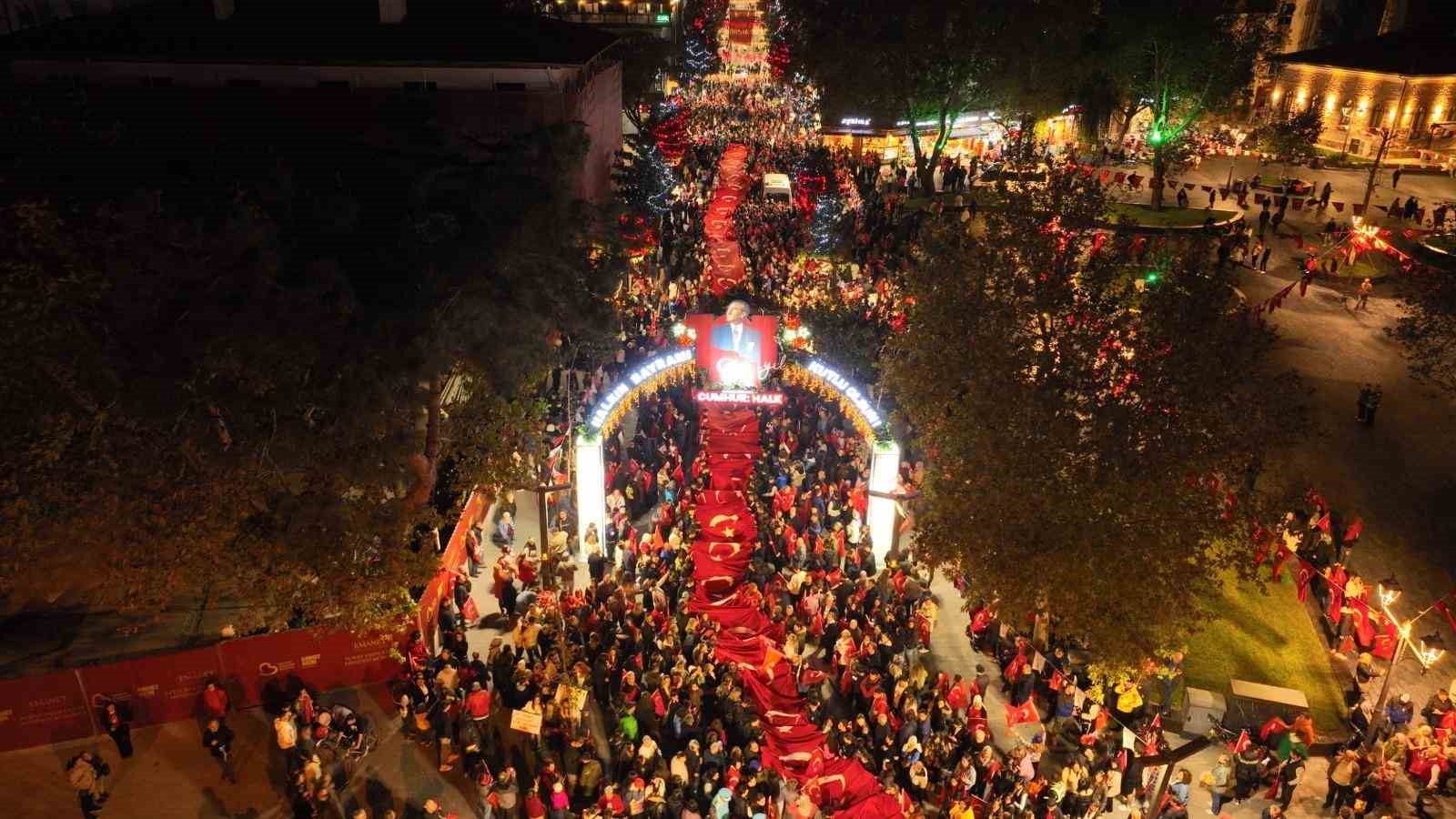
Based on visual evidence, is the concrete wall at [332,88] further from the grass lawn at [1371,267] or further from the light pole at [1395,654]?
the grass lawn at [1371,267]

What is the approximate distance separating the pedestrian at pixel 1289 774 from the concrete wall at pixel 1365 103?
165ft

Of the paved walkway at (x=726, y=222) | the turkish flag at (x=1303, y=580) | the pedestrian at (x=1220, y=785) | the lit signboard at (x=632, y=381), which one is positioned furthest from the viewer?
the paved walkway at (x=726, y=222)

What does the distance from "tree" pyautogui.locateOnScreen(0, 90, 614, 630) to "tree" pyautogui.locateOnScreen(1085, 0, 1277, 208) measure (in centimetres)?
3393

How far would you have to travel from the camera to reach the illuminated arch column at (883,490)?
20.5 metres

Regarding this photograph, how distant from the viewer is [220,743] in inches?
579

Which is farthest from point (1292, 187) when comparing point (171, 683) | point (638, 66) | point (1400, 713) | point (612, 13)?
point (171, 683)

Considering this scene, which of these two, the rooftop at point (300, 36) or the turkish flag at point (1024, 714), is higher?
the rooftop at point (300, 36)

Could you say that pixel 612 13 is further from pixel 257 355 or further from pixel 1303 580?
pixel 1303 580

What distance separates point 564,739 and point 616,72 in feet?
103

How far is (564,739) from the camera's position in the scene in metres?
15.1

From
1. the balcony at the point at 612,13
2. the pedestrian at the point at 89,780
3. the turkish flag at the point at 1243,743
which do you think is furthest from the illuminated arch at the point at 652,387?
the balcony at the point at 612,13

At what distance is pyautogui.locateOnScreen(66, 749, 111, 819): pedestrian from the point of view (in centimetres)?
1333

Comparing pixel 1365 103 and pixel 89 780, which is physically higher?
pixel 1365 103

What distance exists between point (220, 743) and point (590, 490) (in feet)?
27.2
